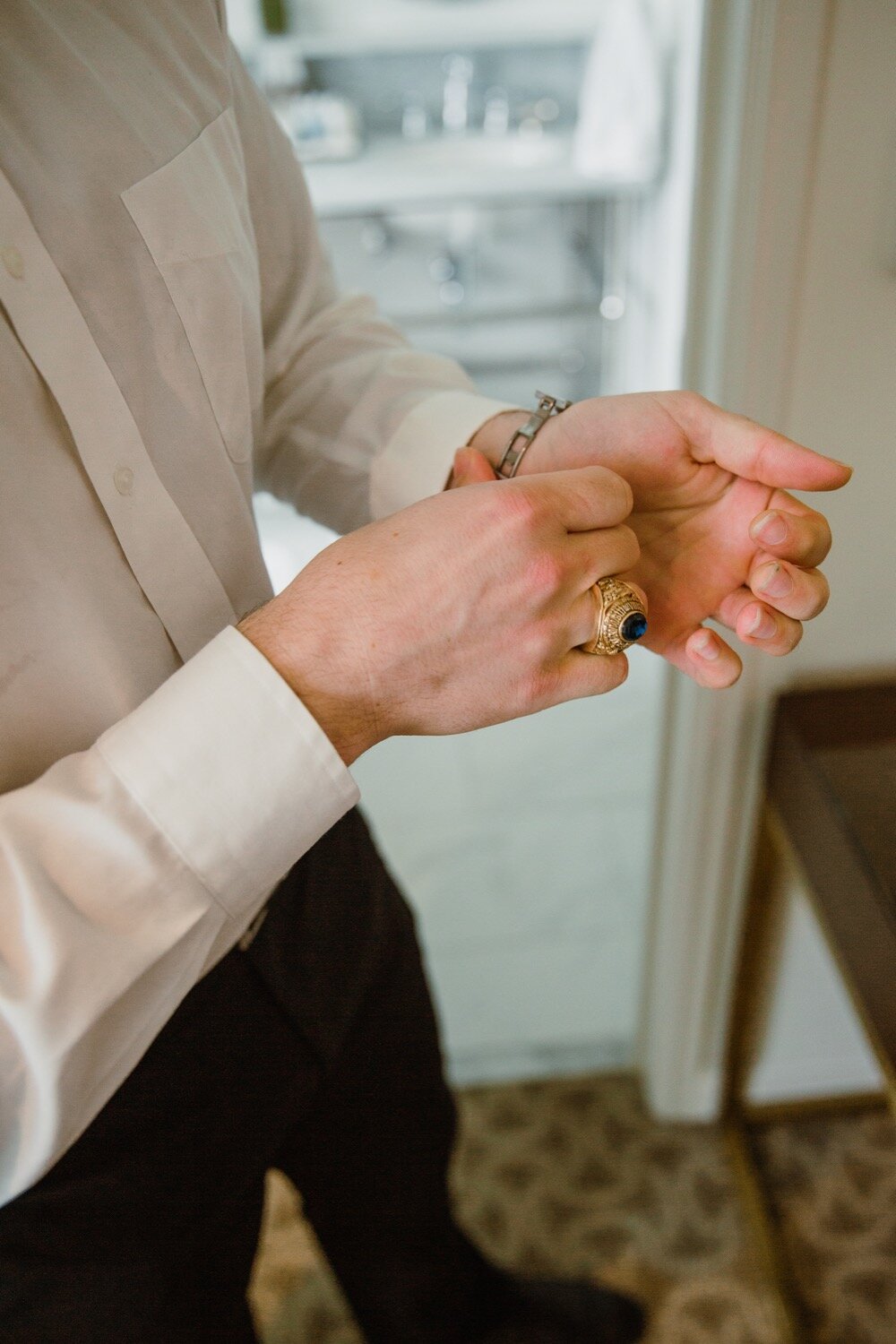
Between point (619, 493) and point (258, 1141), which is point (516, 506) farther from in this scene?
point (258, 1141)

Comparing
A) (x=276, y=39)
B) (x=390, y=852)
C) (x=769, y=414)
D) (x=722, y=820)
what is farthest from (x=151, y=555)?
(x=276, y=39)

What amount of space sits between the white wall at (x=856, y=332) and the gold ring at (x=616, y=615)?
0.34m

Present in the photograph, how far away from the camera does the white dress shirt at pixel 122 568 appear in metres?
0.42

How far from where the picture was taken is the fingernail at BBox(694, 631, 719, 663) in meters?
0.52

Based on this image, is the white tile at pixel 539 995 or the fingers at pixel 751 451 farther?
the white tile at pixel 539 995

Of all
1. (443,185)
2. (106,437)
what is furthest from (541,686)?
(443,185)

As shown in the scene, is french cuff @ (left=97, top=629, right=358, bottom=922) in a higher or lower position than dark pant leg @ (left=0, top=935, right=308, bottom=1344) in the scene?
higher

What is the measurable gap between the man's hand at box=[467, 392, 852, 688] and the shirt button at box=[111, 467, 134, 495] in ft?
0.63

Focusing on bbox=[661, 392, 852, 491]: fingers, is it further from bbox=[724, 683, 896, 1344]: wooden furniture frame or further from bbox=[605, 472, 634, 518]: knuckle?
bbox=[724, 683, 896, 1344]: wooden furniture frame

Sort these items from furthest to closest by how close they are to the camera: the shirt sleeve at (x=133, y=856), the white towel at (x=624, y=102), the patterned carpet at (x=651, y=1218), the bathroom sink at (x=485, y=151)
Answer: the bathroom sink at (x=485, y=151)
the white towel at (x=624, y=102)
the patterned carpet at (x=651, y=1218)
the shirt sleeve at (x=133, y=856)

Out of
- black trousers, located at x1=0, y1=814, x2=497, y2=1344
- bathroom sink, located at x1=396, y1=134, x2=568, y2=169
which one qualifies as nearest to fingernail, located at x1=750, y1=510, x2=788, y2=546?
black trousers, located at x1=0, y1=814, x2=497, y2=1344

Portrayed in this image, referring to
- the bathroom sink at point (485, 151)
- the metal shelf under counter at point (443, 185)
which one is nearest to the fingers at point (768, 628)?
the metal shelf under counter at point (443, 185)

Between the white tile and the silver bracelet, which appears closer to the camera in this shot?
the silver bracelet

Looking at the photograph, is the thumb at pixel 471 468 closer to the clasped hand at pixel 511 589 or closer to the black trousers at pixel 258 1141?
the clasped hand at pixel 511 589
